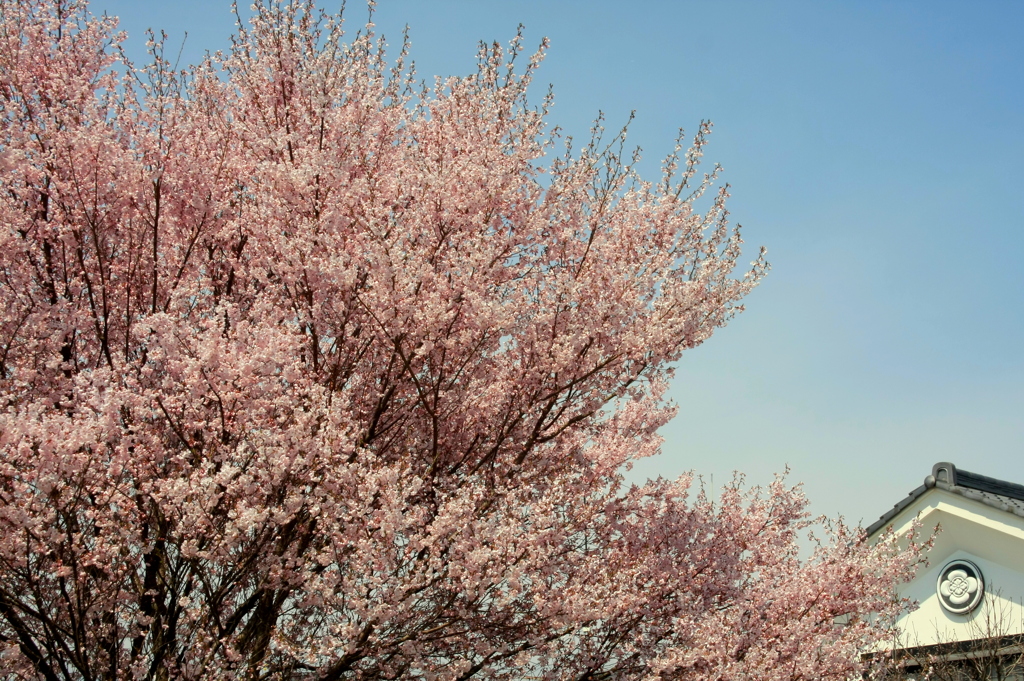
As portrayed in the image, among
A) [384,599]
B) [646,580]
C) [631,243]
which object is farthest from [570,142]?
[384,599]

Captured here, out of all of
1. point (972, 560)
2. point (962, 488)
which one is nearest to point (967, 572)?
point (972, 560)

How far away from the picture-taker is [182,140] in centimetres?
937

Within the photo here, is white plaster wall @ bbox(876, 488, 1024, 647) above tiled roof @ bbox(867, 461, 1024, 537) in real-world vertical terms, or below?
below

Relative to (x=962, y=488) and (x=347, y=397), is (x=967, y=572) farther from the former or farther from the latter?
(x=347, y=397)

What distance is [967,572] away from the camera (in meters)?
15.1

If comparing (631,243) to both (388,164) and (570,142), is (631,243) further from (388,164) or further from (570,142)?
(388,164)

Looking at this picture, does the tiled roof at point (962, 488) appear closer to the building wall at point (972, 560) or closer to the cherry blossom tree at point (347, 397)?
the building wall at point (972, 560)

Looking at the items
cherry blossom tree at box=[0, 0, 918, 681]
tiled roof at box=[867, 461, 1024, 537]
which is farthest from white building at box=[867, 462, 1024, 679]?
cherry blossom tree at box=[0, 0, 918, 681]

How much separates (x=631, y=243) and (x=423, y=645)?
484 cm

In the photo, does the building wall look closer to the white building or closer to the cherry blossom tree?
the white building

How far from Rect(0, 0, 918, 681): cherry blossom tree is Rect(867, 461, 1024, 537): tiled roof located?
6873mm

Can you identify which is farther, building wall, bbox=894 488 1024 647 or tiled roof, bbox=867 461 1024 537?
tiled roof, bbox=867 461 1024 537

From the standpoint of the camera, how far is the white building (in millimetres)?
13961

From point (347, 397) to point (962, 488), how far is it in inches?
498
